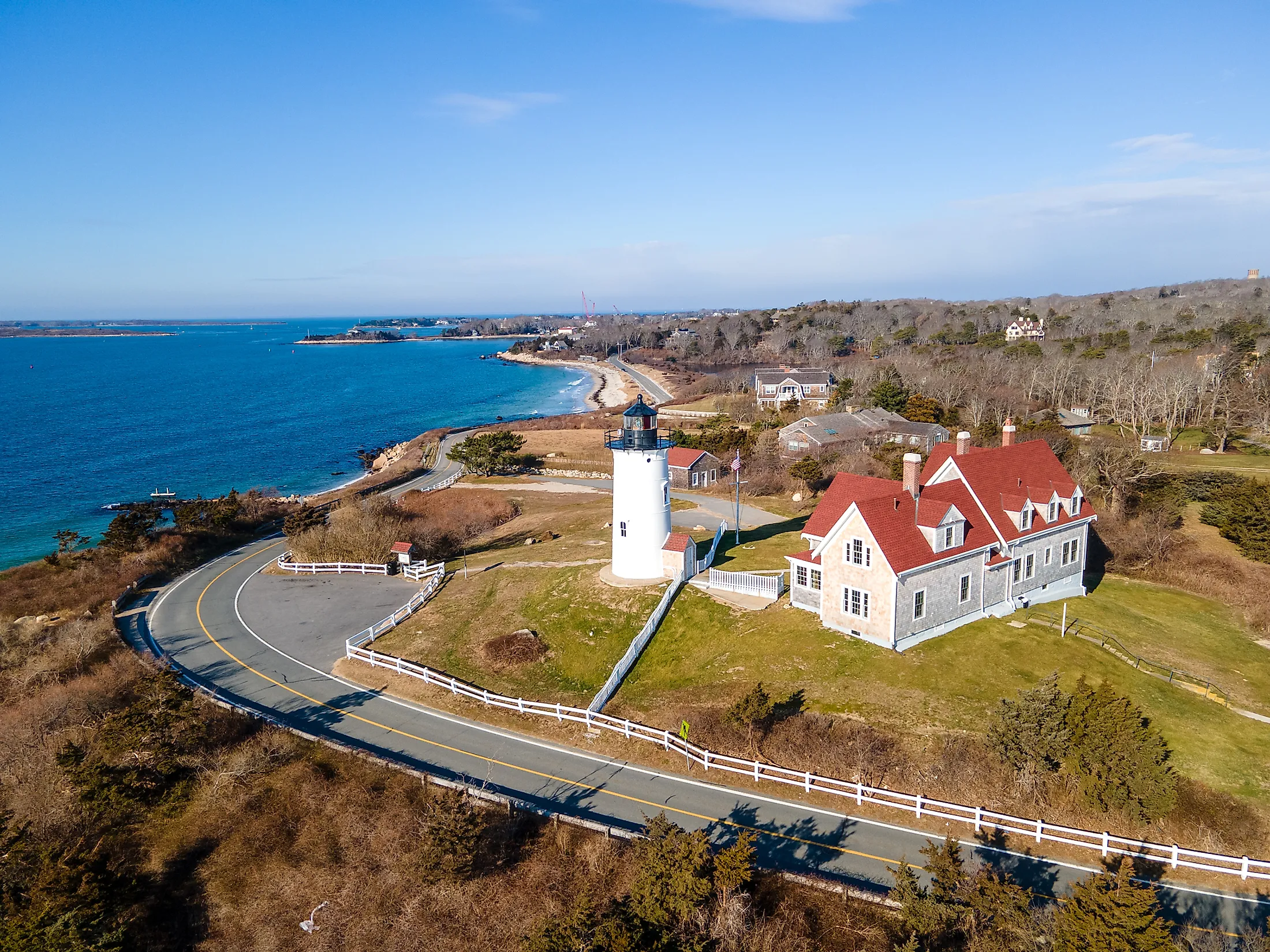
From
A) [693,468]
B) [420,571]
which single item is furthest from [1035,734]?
[693,468]

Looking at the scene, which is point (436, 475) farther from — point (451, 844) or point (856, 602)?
point (451, 844)

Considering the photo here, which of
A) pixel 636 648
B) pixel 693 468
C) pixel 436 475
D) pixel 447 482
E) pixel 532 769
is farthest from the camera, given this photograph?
pixel 436 475

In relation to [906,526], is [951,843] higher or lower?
lower

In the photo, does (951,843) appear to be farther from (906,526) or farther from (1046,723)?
(906,526)

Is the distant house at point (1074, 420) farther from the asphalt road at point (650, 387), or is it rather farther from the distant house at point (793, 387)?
the asphalt road at point (650, 387)

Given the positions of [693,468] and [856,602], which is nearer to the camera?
[856,602]

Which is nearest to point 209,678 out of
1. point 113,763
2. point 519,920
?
point 113,763

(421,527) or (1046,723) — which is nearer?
(1046,723)
